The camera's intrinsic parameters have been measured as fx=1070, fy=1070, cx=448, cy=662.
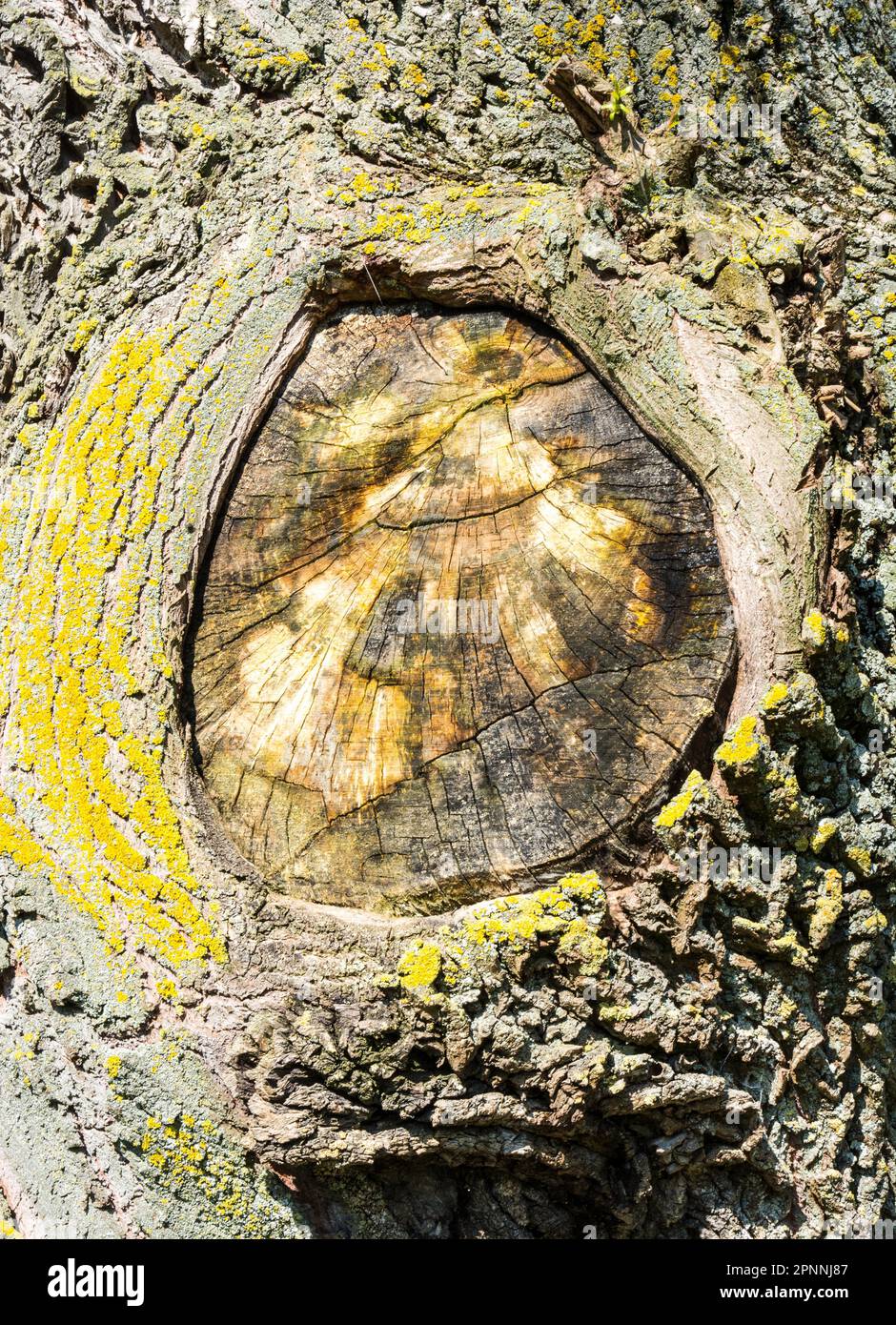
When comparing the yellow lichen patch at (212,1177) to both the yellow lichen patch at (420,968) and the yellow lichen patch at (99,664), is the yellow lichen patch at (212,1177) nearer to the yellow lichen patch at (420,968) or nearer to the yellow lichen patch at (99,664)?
the yellow lichen patch at (99,664)

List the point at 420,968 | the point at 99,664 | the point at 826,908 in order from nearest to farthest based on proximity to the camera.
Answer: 1. the point at 420,968
2. the point at 826,908
3. the point at 99,664

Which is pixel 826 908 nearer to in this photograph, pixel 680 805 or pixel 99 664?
pixel 680 805

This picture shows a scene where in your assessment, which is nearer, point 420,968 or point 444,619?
point 420,968

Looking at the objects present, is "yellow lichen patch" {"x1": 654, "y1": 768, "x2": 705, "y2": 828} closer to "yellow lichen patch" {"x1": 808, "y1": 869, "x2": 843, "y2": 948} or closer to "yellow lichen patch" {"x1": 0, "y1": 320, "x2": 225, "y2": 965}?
"yellow lichen patch" {"x1": 808, "y1": 869, "x2": 843, "y2": 948}

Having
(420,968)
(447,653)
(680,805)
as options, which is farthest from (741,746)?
(420,968)

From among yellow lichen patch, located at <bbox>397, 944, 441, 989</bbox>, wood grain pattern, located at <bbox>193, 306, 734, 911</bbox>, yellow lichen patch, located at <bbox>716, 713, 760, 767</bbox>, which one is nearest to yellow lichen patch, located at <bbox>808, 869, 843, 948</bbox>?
yellow lichen patch, located at <bbox>716, 713, 760, 767</bbox>

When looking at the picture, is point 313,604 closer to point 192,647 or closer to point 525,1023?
point 192,647

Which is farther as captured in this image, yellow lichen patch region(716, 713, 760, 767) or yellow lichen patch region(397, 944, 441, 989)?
yellow lichen patch region(716, 713, 760, 767)
